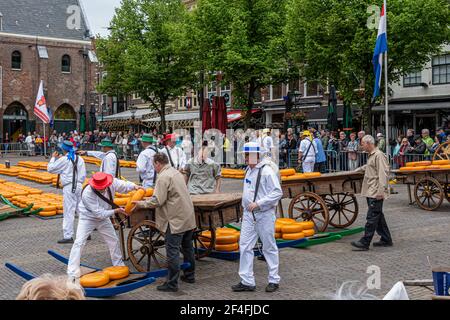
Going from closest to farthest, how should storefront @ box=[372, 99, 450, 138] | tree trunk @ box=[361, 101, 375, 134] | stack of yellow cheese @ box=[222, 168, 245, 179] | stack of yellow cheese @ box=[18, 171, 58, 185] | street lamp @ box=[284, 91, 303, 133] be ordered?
1. stack of yellow cheese @ box=[18, 171, 58, 185]
2. stack of yellow cheese @ box=[222, 168, 245, 179]
3. tree trunk @ box=[361, 101, 375, 134]
4. storefront @ box=[372, 99, 450, 138]
5. street lamp @ box=[284, 91, 303, 133]

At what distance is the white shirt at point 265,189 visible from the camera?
7277 mm

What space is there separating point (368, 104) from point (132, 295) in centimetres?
1945

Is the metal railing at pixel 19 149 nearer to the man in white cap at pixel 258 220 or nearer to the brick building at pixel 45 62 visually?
the brick building at pixel 45 62

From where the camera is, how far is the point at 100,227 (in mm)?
8109

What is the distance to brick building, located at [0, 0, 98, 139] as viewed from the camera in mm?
51750

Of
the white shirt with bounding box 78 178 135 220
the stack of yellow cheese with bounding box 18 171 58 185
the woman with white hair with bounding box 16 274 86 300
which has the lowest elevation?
the stack of yellow cheese with bounding box 18 171 58 185

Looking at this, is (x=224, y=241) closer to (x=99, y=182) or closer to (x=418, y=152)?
(x=99, y=182)

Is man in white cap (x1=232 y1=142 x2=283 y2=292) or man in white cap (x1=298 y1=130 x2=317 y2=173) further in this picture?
man in white cap (x1=298 y1=130 x2=317 y2=173)

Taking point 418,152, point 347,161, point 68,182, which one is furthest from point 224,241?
point 347,161

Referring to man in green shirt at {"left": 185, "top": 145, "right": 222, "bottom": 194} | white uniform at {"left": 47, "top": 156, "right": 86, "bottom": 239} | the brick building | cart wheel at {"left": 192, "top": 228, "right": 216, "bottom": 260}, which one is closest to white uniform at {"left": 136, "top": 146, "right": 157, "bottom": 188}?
white uniform at {"left": 47, "top": 156, "right": 86, "bottom": 239}

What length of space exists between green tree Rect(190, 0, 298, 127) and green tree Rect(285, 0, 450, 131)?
223 cm

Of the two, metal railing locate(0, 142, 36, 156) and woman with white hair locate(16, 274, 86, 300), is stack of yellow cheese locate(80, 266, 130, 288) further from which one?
Answer: metal railing locate(0, 142, 36, 156)

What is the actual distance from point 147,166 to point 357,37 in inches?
575

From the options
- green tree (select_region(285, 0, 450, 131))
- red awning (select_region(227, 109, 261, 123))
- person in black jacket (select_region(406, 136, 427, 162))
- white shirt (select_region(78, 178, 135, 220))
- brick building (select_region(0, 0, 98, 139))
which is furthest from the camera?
brick building (select_region(0, 0, 98, 139))
